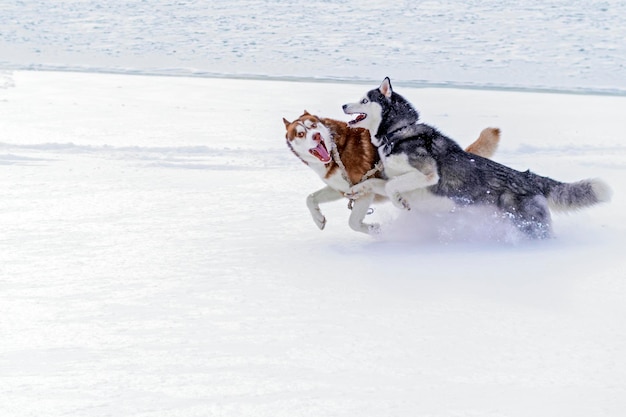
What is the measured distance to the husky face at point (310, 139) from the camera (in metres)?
5.01

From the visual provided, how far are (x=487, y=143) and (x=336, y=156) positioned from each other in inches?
41.0

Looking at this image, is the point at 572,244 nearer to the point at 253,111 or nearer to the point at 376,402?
the point at 376,402

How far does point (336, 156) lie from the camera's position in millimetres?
5125

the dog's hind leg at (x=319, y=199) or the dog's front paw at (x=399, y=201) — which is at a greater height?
the dog's front paw at (x=399, y=201)

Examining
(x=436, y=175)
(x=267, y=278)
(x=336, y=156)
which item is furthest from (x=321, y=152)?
(x=267, y=278)

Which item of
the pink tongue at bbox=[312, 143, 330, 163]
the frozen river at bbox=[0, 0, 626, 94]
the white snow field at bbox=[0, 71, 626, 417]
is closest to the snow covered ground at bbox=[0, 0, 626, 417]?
the white snow field at bbox=[0, 71, 626, 417]

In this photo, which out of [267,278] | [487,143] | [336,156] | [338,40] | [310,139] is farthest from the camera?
[338,40]

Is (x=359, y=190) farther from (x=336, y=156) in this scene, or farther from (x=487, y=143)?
(x=487, y=143)

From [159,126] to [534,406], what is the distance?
280 inches

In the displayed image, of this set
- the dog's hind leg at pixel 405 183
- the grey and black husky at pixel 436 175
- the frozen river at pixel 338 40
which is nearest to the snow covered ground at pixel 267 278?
the grey and black husky at pixel 436 175

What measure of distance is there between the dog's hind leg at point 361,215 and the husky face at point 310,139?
305mm

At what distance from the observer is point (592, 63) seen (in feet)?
48.4

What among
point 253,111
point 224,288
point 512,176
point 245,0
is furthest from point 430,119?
point 245,0

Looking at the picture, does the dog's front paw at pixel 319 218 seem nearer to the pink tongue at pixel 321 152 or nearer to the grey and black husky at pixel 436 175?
the grey and black husky at pixel 436 175
